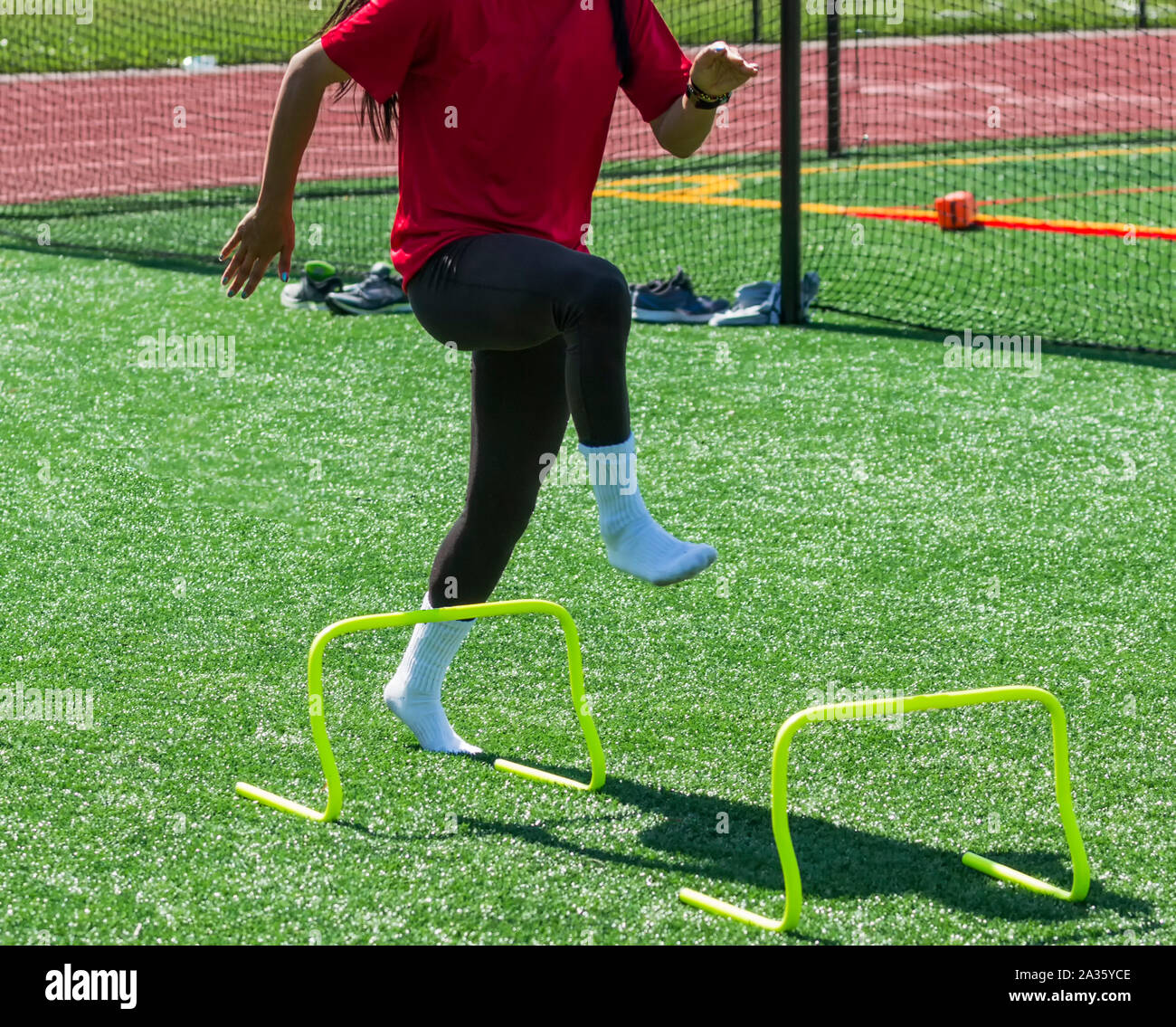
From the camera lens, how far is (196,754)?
406 centimetres

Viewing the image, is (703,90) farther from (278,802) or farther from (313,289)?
(313,289)

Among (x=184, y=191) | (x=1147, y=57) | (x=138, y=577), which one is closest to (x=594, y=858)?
(x=138, y=577)

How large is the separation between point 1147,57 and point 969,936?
24.4 metres

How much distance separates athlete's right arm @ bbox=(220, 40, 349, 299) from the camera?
11.2ft

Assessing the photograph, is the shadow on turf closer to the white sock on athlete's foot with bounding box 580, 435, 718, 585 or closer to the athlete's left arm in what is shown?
the white sock on athlete's foot with bounding box 580, 435, 718, 585

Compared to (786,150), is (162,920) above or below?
below

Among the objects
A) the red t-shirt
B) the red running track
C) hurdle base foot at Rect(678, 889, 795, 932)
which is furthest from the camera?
the red running track

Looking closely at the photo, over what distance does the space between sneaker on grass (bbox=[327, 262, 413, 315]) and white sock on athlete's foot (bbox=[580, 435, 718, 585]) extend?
6.11 metres

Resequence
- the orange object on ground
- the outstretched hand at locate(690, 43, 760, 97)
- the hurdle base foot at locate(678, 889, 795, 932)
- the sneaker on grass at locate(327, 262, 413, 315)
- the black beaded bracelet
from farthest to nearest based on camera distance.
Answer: the orange object on ground, the sneaker on grass at locate(327, 262, 413, 315), the black beaded bracelet, the outstretched hand at locate(690, 43, 760, 97), the hurdle base foot at locate(678, 889, 795, 932)

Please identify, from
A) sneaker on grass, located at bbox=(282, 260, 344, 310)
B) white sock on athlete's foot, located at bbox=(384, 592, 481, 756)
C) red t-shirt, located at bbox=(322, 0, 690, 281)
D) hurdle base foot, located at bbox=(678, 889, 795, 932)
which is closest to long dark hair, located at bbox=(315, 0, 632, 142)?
red t-shirt, located at bbox=(322, 0, 690, 281)

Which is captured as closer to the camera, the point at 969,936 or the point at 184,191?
the point at 969,936

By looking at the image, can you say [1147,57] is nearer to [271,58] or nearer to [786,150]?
[271,58]

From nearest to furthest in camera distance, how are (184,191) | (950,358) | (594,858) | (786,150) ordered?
(594,858)
(950,358)
(786,150)
(184,191)
